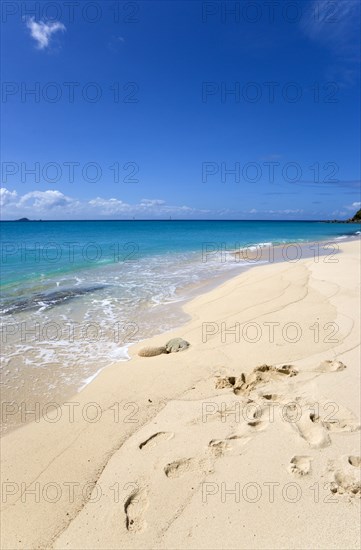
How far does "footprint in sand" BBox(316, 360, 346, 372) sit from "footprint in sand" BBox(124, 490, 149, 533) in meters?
3.30

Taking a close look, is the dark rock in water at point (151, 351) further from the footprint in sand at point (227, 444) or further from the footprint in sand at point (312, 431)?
the footprint in sand at point (312, 431)

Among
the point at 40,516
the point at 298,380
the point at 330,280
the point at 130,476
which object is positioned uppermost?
the point at 330,280

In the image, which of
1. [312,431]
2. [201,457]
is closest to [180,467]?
[201,457]

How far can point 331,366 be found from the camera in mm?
4992

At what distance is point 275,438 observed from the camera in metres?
3.48

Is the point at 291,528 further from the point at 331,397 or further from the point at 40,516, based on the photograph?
the point at 40,516

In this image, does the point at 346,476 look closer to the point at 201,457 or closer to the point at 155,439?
the point at 201,457

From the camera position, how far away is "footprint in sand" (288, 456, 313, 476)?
3023mm

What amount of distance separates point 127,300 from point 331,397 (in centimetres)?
824

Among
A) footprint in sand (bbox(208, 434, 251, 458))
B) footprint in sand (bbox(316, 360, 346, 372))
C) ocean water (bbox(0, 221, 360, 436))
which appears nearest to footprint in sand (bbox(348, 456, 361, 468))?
footprint in sand (bbox(208, 434, 251, 458))

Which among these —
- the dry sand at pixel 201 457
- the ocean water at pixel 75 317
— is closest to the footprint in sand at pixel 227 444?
the dry sand at pixel 201 457

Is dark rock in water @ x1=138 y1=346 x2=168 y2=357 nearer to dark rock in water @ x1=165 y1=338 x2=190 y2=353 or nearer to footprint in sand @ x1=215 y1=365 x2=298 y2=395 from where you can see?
dark rock in water @ x1=165 y1=338 x2=190 y2=353

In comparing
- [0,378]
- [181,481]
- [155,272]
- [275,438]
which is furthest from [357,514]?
[155,272]

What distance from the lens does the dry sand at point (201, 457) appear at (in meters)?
2.64
